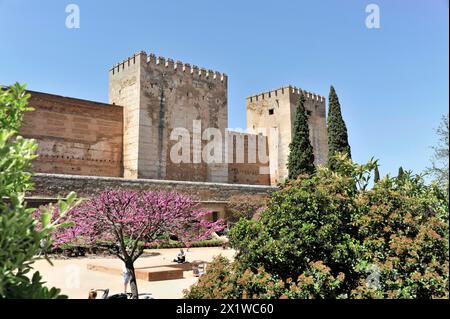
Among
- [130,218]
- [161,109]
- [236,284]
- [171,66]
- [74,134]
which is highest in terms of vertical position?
[171,66]

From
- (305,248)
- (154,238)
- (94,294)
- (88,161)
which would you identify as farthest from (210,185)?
(305,248)

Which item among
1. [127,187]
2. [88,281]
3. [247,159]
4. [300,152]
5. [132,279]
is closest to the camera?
[132,279]

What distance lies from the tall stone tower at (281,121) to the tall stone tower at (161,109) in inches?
250

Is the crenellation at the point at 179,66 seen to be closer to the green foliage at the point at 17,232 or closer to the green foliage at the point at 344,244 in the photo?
the green foliage at the point at 344,244

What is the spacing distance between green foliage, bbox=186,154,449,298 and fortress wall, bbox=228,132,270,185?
20923 mm

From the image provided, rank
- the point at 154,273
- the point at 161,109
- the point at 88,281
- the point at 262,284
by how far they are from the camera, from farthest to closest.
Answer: the point at 161,109
the point at 154,273
the point at 88,281
the point at 262,284

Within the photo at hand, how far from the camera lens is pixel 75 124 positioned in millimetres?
20375

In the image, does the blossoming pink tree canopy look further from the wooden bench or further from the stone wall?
the stone wall

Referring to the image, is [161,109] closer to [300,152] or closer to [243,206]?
[243,206]

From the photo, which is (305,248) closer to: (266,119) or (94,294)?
(94,294)

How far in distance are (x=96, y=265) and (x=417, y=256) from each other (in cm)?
935

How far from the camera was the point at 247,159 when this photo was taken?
93.0 ft

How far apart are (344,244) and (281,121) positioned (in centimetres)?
2455

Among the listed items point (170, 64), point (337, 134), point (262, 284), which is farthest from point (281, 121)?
point (262, 284)
